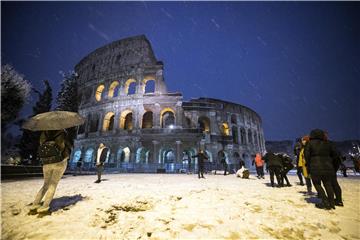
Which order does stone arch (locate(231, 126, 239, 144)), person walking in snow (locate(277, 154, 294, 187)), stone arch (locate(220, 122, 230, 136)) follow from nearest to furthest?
person walking in snow (locate(277, 154, 294, 187))
stone arch (locate(220, 122, 230, 136))
stone arch (locate(231, 126, 239, 144))

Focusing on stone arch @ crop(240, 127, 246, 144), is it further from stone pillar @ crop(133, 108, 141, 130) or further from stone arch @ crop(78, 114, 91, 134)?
stone arch @ crop(78, 114, 91, 134)

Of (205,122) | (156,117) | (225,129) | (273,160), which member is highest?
(205,122)

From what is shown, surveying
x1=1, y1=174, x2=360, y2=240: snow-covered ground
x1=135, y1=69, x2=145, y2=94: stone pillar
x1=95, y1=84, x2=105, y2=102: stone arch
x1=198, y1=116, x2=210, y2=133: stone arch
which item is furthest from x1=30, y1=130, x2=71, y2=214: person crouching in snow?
x1=198, y1=116, x2=210, y2=133: stone arch

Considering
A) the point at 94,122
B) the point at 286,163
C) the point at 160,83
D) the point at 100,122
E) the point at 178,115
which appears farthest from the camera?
the point at 94,122

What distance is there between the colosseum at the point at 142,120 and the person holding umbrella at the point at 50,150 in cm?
1295

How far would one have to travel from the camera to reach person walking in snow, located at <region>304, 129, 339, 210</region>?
3.89 meters

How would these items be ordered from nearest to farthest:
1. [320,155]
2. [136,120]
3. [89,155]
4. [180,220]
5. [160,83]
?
[180,220], [320,155], [136,120], [160,83], [89,155]

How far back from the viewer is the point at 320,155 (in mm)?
4105

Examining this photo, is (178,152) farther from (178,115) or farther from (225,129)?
(225,129)

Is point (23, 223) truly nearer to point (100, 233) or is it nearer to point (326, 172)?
point (100, 233)

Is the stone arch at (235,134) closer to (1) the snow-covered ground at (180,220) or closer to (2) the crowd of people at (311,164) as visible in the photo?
(1) the snow-covered ground at (180,220)

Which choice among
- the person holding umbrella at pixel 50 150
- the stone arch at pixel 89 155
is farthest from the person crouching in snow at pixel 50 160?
the stone arch at pixel 89 155

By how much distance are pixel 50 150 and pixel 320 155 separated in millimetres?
5993

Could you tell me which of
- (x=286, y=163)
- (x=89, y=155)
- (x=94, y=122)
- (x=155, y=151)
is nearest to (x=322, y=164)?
(x=286, y=163)
